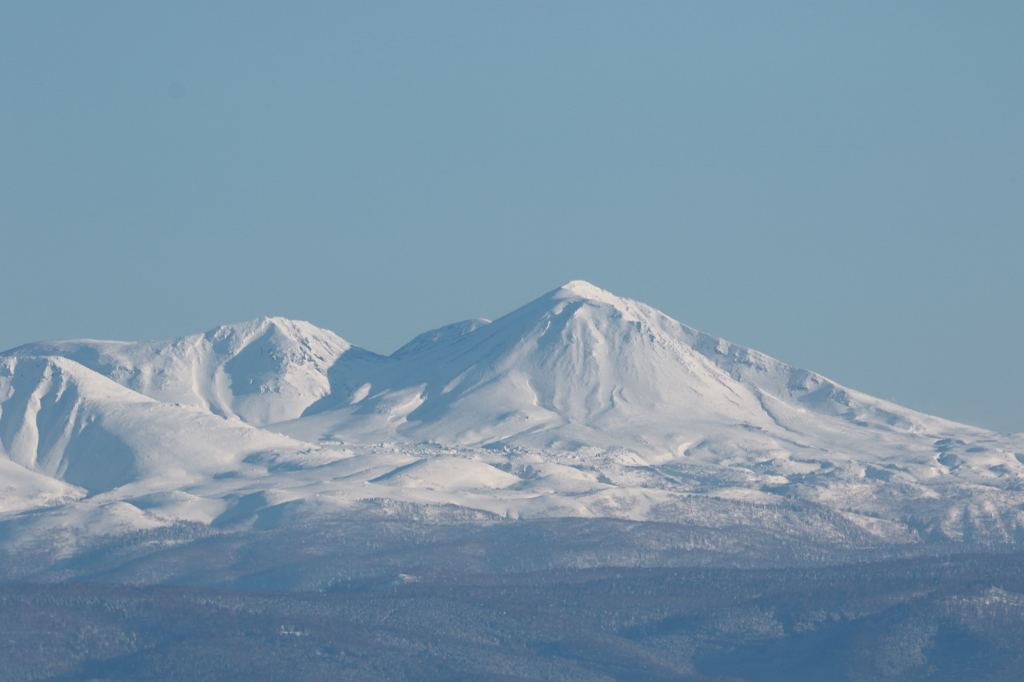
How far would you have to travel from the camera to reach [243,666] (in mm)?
196750

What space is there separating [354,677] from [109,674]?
2496cm

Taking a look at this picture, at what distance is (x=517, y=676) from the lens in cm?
19938

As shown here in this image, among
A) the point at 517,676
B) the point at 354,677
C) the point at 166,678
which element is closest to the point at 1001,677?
the point at 517,676

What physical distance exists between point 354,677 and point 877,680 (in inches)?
2118

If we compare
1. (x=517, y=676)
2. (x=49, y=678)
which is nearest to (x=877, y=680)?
(x=517, y=676)

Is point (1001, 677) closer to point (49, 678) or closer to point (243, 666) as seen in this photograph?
point (243, 666)

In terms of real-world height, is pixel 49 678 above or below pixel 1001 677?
below

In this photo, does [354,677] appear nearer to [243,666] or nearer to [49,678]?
[243,666]

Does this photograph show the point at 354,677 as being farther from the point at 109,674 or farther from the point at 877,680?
the point at 877,680

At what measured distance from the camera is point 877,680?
7859 inches

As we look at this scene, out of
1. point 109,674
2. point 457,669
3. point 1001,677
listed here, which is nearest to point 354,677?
point 457,669

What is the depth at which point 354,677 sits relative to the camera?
644ft

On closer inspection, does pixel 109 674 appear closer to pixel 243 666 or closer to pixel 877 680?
pixel 243 666

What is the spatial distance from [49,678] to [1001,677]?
97646 millimetres
